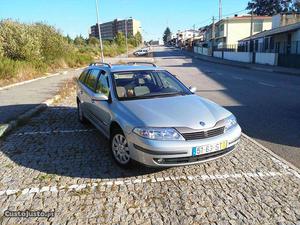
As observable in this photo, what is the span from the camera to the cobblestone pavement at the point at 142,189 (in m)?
3.36

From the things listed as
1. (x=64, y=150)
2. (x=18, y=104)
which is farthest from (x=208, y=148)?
(x=18, y=104)

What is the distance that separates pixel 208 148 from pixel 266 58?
2866 centimetres

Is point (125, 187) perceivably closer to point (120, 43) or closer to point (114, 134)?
point (114, 134)

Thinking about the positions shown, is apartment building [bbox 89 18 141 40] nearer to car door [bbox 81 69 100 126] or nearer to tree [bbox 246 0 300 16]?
tree [bbox 246 0 300 16]

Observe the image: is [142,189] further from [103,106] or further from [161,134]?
[103,106]

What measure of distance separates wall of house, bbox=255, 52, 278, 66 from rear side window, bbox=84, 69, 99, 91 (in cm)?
2482

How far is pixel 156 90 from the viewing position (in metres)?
5.31

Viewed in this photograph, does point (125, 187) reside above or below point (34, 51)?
below

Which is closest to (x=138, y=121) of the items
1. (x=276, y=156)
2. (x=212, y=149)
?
(x=212, y=149)

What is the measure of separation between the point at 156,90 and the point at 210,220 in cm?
262

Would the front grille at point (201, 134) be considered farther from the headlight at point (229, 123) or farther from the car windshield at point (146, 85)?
the car windshield at point (146, 85)

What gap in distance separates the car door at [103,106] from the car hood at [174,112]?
40cm

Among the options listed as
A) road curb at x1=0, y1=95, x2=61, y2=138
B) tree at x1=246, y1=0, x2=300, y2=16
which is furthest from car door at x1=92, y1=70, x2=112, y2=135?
tree at x1=246, y1=0, x2=300, y2=16

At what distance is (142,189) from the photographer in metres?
3.99
